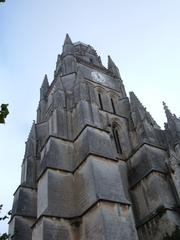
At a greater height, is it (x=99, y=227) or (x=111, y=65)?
(x=111, y=65)

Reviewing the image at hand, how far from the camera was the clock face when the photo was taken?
24.8 metres

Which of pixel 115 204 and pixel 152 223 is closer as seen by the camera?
pixel 115 204

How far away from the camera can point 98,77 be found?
25297mm

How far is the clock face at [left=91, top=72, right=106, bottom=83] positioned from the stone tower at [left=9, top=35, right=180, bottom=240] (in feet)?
8.55

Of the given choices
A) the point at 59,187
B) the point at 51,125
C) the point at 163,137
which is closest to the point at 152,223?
the point at 59,187

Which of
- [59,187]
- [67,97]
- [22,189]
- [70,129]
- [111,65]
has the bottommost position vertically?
[59,187]

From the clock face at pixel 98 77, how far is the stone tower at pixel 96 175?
8.55 feet

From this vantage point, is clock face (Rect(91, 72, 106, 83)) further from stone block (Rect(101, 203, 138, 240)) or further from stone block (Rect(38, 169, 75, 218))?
stone block (Rect(101, 203, 138, 240))

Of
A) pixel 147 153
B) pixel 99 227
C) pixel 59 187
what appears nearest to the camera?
pixel 99 227

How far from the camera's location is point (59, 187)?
1398cm

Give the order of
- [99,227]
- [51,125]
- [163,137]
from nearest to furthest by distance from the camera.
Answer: [99,227], [51,125], [163,137]

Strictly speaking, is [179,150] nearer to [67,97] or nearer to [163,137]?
[163,137]

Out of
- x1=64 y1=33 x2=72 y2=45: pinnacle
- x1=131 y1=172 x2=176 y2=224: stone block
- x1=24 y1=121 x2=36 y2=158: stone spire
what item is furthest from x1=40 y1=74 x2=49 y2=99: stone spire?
x1=131 y1=172 x2=176 y2=224: stone block

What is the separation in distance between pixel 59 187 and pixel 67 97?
27.0 ft
